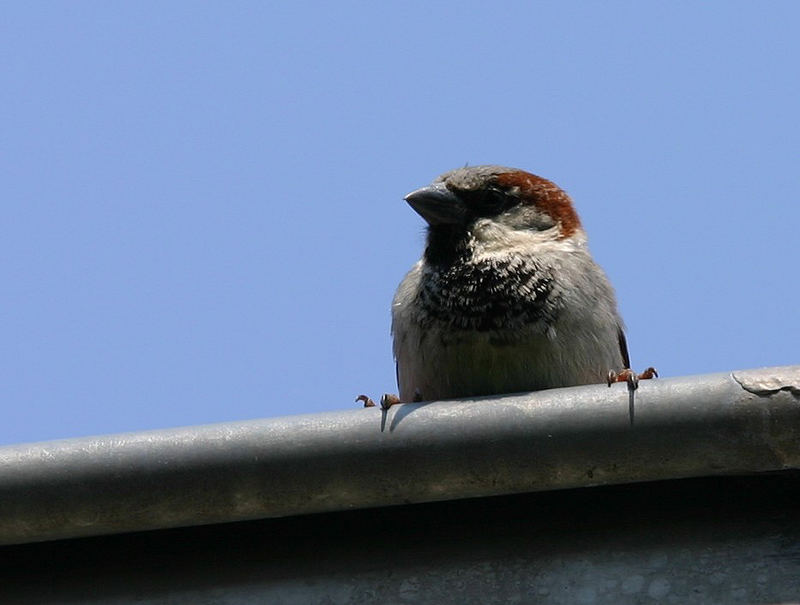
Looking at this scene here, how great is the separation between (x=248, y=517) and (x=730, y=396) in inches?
25.1

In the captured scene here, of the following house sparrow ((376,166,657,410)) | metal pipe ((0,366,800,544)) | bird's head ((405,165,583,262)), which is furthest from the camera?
bird's head ((405,165,583,262))

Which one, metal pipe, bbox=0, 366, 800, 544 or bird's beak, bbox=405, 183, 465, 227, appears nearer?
metal pipe, bbox=0, 366, 800, 544

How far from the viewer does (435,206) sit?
9.83 feet

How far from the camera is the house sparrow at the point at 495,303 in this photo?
106 inches

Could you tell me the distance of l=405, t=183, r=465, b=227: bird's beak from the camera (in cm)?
299

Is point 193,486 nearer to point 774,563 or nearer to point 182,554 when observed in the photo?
point 182,554

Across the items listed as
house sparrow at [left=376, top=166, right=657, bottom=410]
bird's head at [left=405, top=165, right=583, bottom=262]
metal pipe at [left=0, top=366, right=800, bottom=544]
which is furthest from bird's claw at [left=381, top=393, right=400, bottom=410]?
bird's head at [left=405, top=165, right=583, bottom=262]

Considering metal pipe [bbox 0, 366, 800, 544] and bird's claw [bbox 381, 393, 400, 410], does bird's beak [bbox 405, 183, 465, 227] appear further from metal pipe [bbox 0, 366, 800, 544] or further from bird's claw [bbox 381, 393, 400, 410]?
metal pipe [bbox 0, 366, 800, 544]

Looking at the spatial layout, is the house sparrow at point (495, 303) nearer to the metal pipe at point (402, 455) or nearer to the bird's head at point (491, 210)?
the bird's head at point (491, 210)

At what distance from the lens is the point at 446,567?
1.69 m

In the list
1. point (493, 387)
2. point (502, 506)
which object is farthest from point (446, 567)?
point (493, 387)

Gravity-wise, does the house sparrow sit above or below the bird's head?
below

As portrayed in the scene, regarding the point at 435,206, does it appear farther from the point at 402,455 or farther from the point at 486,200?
the point at 402,455

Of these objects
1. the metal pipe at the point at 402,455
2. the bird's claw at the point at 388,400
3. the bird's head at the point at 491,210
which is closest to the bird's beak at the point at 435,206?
the bird's head at the point at 491,210
